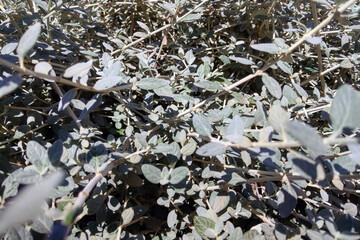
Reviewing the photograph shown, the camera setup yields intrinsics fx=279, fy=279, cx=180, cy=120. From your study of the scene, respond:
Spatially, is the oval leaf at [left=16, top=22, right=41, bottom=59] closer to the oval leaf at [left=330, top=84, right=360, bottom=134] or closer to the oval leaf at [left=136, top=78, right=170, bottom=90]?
the oval leaf at [left=136, top=78, right=170, bottom=90]

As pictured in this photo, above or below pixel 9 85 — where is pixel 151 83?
below

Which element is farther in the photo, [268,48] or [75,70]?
[268,48]

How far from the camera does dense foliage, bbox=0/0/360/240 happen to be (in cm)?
74

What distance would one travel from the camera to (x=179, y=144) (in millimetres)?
1290

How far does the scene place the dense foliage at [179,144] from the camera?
0.74 metres

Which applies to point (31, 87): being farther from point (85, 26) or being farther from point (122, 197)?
point (122, 197)

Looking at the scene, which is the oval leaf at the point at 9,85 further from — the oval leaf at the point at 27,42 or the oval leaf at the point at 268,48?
the oval leaf at the point at 268,48

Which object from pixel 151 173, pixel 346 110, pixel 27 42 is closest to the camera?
pixel 346 110

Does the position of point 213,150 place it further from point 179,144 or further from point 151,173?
point 179,144

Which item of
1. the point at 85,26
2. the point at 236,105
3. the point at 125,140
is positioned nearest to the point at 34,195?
the point at 125,140

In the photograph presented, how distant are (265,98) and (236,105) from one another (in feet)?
0.49

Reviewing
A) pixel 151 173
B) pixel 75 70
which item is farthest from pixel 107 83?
pixel 151 173

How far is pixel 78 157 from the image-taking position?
96 cm

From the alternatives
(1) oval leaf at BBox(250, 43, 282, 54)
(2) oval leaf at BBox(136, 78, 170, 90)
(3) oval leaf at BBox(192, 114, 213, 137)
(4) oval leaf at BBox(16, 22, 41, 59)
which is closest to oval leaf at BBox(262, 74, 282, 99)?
(1) oval leaf at BBox(250, 43, 282, 54)
